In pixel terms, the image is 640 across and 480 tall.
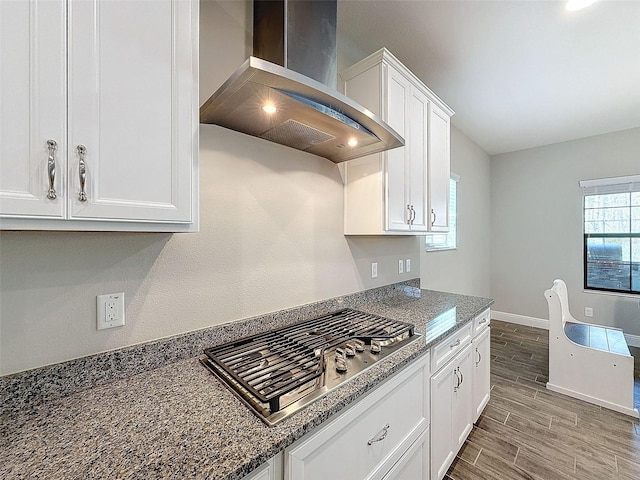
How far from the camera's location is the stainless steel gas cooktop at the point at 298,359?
0.86 meters

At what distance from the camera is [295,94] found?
1063 mm

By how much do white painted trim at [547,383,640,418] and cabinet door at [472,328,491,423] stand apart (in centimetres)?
91

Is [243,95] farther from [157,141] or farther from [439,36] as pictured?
[439,36]

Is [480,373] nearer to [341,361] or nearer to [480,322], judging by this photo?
[480,322]

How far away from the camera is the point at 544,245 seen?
4324 millimetres

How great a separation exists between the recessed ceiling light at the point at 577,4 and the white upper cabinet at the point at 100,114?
2.31 meters

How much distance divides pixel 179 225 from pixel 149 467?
0.64 m

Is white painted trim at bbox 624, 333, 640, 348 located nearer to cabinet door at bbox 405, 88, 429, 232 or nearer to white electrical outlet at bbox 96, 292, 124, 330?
cabinet door at bbox 405, 88, 429, 232

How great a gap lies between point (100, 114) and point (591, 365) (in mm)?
3719

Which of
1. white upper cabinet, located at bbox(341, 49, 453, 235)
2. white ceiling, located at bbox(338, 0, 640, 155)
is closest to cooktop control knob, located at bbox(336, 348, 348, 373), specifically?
white upper cabinet, located at bbox(341, 49, 453, 235)

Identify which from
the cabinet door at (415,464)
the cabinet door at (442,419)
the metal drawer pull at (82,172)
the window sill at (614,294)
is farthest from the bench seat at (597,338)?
the metal drawer pull at (82,172)

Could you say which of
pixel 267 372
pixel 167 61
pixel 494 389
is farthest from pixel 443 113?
pixel 494 389

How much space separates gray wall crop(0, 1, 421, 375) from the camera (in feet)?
2.87

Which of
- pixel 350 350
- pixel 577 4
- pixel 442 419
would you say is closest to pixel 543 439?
pixel 442 419
